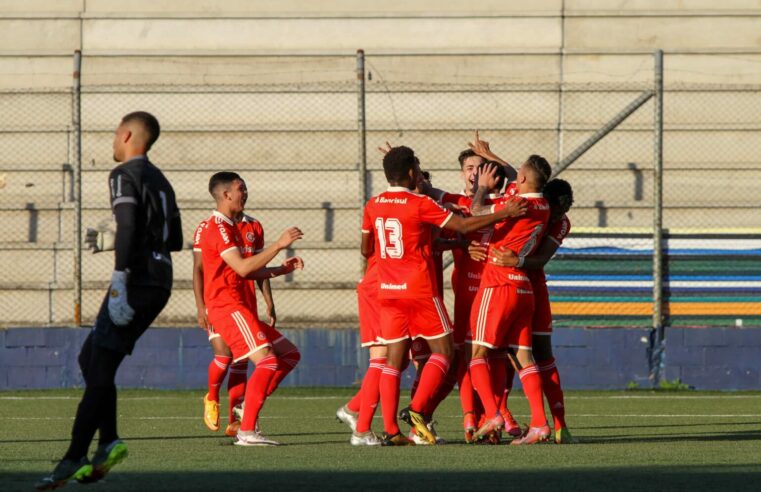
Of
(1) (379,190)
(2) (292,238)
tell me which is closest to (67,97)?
(1) (379,190)

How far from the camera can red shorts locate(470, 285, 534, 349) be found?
1017cm

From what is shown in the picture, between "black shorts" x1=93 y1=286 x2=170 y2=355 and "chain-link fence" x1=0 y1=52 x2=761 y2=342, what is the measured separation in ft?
36.7

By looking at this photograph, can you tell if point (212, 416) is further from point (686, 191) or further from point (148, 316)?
point (686, 191)

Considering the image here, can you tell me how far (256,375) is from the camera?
10.2 meters

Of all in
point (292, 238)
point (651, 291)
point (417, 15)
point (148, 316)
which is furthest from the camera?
point (417, 15)

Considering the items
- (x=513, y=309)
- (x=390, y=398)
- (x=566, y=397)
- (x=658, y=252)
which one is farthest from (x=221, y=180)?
(x=658, y=252)

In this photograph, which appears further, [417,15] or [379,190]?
[417,15]

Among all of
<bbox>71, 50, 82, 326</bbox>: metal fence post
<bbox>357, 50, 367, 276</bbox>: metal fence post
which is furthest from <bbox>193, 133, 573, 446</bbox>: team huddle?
<bbox>71, 50, 82, 326</bbox>: metal fence post

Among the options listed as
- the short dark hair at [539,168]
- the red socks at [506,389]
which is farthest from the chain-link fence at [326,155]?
the short dark hair at [539,168]

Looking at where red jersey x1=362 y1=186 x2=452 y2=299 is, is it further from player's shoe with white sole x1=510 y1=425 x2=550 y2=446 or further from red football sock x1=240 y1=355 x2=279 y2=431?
player's shoe with white sole x1=510 y1=425 x2=550 y2=446

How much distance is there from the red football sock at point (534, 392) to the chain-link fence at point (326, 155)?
853cm

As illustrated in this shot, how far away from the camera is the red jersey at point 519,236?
10.1 meters

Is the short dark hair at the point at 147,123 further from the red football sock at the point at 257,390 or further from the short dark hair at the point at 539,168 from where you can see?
the short dark hair at the point at 539,168

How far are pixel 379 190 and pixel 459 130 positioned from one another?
148cm
